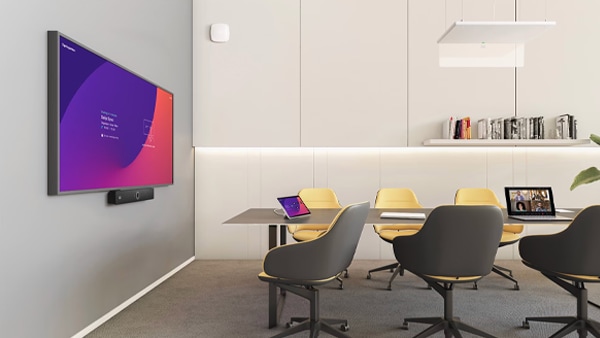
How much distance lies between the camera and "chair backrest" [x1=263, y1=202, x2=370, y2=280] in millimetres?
2250

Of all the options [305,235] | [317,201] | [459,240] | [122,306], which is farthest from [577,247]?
[122,306]

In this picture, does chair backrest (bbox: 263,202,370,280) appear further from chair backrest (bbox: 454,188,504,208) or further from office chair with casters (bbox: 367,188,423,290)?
chair backrest (bbox: 454,188,504,208)

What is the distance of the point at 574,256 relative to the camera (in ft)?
7.76

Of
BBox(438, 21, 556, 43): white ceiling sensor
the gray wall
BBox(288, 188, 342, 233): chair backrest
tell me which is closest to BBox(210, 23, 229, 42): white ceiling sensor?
the gray wall

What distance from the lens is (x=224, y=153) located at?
509 centimetres

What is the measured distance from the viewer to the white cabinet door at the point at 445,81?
4.93 metres

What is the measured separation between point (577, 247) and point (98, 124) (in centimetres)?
325

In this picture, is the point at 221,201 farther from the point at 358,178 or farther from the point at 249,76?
the point at 358,178

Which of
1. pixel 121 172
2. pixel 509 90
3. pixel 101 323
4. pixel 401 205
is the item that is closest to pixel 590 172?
pixel 401 205

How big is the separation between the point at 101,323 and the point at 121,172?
3.75 feet

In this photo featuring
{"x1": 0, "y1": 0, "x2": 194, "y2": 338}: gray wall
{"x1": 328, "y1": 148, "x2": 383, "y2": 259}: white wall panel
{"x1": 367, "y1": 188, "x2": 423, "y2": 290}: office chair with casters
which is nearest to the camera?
{"x1": 0, "y1": 0, "x2": 194, "y2": 338}: gray wall

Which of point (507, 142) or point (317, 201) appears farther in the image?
point (507, 142)

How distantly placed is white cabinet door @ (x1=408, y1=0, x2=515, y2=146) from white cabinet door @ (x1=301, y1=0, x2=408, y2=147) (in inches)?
6.1

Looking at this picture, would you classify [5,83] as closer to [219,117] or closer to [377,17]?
[219,117]
